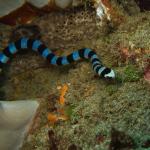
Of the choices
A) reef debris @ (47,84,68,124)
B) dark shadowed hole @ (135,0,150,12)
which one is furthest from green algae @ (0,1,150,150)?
dark shadowed hole @ (135,0,150,12)

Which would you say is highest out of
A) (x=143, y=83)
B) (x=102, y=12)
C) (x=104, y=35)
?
(x=102, y=12)

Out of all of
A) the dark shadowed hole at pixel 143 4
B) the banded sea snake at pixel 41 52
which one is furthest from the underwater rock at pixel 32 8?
the dark shadowed hole at pixel 143 4

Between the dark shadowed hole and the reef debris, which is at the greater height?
the dark shadowed hole

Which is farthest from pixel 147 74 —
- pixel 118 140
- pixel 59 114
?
pixel 118 140

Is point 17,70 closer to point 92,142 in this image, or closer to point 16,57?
point 16,57

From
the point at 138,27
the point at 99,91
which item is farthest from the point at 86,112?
the point at 138,27

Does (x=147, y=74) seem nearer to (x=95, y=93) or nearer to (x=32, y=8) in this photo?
(x=95, y=93)

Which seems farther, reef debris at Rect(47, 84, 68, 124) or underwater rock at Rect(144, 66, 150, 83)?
underwater rock at Rect(144, 66, 150, 83)

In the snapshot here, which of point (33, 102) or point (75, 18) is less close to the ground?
point (75, 18)

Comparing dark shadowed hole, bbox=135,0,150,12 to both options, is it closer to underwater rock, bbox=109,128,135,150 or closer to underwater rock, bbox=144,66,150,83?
underwater rock, bbox=144,66,150,83
